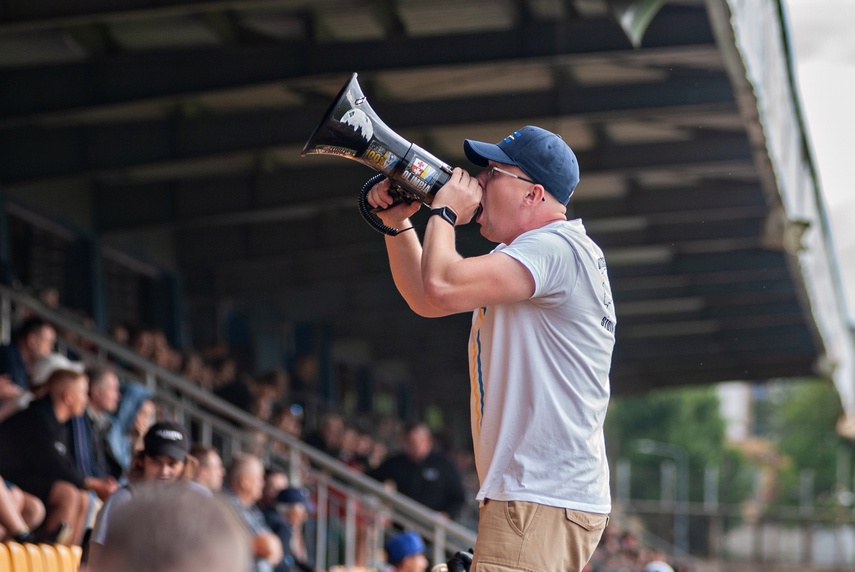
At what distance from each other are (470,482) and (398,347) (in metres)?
5.24

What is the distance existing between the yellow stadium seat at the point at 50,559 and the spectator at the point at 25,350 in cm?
280

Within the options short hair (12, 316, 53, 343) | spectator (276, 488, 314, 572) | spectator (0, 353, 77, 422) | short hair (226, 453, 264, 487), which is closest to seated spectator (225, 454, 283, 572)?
short hair (226, 453, 264, 487)

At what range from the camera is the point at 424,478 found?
11.8 m

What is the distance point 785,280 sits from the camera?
74.0 ft

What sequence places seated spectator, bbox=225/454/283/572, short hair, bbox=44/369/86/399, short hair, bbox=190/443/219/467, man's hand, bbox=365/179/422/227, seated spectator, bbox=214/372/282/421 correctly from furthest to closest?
seated spectator, bbox=214/372/282/421 → seated spectator, bbox=225/454/283/572 → short hair, bbox=190/443/219/467 → short hair, bbox=44/369/86/399 → man's hand, bbox=365/179/422/227

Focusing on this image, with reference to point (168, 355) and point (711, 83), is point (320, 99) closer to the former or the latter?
point (168, 355)

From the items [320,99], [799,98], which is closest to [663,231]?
[799,98]

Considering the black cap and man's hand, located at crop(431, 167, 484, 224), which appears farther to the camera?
the black cap

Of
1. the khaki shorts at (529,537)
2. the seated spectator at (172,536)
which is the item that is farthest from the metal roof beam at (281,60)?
the seated spectator at (172,536)

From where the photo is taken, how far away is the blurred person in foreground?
348 centimetres

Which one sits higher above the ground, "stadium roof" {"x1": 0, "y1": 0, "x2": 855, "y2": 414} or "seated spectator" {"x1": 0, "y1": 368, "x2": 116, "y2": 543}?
"stadium roof" {"x1": 0, "y1": 0, "x2": 855, "y2": 414}

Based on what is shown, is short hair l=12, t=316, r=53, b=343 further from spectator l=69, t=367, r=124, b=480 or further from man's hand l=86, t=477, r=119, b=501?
man's hand l=86, t=477, r=119, b=501

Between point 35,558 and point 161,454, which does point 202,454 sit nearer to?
point 161,454

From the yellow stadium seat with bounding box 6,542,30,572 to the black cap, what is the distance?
2.21ft
